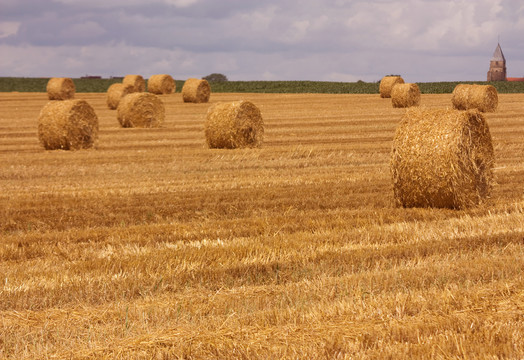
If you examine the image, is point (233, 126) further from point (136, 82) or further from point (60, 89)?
point (60, 89)

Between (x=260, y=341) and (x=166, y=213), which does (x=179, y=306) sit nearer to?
(x=260, y=341)

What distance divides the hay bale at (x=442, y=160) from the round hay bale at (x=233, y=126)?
28.5 ft

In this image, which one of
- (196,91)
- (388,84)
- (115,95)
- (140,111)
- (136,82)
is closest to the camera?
(140,111)

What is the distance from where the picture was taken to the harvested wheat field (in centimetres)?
473

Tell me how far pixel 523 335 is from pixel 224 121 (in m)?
15.0

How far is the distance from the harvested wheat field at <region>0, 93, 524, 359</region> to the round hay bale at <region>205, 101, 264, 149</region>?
12.6 feet

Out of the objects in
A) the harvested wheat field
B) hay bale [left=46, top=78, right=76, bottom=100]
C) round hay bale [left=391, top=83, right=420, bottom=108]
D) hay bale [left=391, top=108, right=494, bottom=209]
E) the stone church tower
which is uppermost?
the stone church tower

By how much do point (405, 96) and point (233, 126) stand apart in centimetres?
1592

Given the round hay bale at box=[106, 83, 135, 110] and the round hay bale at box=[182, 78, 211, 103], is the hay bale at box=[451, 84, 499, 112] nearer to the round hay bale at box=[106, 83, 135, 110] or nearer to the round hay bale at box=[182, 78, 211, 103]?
the round hay bale at box=[182, 78, 211, 103]

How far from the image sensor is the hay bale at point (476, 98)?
2868 cm

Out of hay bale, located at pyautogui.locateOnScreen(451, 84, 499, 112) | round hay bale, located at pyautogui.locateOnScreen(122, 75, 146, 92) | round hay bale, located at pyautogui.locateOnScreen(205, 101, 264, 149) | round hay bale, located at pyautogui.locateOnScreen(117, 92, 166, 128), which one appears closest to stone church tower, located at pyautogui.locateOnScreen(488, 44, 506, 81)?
round hay bale, located at pyautogui.locateOnScreen(122, 75, 146, 92)

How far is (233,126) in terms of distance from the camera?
1906 centimetres

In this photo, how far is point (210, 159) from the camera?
664 inches

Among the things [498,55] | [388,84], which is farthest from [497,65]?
[388,84]
